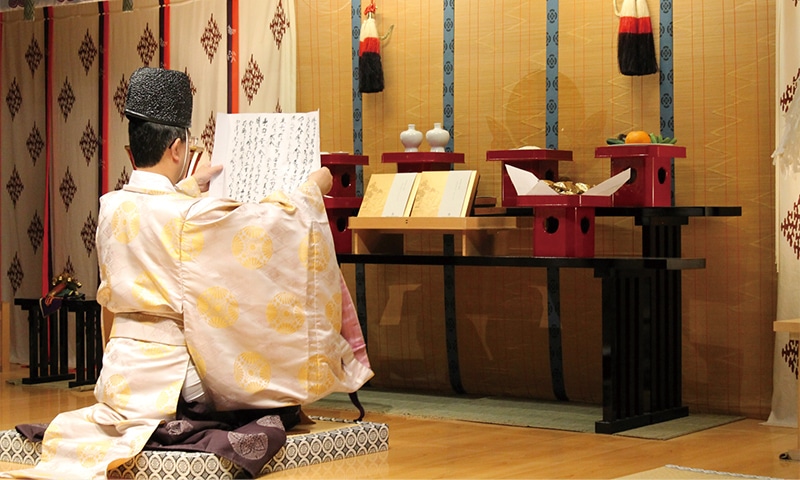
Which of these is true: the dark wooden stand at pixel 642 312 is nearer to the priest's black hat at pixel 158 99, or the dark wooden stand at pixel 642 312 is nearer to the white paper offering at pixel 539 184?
the white paper offering at pixel 539 184

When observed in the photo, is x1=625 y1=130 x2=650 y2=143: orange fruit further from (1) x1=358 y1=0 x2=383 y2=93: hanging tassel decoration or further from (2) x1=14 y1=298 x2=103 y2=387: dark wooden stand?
(2) x1=14 y1=298 x2=103 y2=387: dark wooden stand

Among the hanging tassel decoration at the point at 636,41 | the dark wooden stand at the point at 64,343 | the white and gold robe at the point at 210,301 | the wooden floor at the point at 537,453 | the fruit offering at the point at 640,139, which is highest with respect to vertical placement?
the hanging tassel decoration at the point at 636,41

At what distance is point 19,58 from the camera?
26.3 feet

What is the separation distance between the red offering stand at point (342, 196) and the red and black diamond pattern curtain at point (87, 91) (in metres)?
0.83

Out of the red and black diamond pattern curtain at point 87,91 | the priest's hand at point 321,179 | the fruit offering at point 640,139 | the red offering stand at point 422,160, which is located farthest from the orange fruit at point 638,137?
the red and black diamond pattern curtain at point 87,91

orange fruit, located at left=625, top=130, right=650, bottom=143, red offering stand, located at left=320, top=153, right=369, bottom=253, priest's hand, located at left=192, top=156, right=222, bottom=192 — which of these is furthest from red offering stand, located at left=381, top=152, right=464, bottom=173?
priest's hand, located at left=192, top=156, right=222, bottom=192

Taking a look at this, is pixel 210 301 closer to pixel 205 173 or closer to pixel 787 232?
pixel 205 173

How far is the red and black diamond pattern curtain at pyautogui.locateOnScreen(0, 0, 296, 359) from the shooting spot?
692cm

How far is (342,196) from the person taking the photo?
620 cm

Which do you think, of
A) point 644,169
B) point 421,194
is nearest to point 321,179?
point 421,194

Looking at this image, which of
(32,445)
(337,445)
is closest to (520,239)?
(337,445)

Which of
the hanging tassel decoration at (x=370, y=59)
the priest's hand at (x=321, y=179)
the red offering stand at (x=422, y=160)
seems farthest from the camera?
the hanging tassel decoration at (x=370, y=59)

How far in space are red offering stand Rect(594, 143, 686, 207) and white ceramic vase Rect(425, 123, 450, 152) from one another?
91cm

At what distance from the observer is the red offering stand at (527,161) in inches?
221
